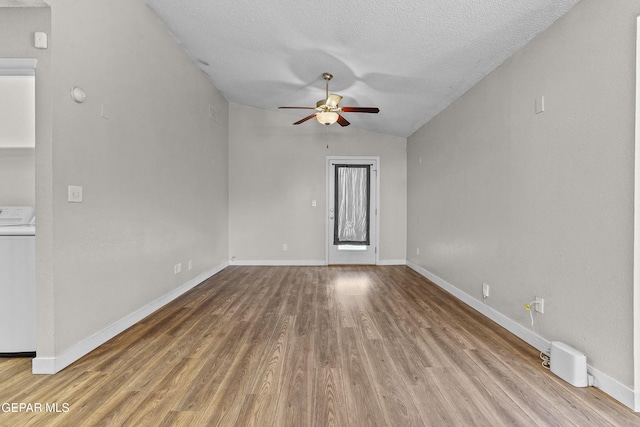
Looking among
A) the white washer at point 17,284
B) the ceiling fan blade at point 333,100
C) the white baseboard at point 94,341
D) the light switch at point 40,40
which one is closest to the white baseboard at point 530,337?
the ceiling fan blade at point 333,100

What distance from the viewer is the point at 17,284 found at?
2.07 metres

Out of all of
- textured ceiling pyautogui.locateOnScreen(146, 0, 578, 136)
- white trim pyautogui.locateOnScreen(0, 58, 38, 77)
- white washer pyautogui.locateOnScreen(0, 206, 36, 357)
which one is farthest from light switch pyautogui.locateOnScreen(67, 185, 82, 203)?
textured ceiling pyautogui.locateOnScreen(146, 0, 578, 136)

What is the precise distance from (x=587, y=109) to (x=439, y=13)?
4.13ft

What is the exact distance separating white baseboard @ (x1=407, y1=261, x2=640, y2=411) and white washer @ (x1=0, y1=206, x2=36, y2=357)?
3659 millimetres

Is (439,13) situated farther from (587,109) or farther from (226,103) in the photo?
(226,103)

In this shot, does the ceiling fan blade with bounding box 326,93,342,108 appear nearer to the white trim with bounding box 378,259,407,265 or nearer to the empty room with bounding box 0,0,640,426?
the empty room with bounding box 0,0,640,426

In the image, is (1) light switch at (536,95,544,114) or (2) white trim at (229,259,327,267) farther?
(2) white trim at (229,259,327,267)

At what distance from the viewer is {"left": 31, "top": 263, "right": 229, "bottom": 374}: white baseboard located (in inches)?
76.4

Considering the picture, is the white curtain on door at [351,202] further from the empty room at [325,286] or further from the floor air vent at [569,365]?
the floor air vent at [569,365]

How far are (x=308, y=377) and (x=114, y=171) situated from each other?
2236mm

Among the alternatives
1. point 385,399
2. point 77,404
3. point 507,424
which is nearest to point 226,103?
point 77,404

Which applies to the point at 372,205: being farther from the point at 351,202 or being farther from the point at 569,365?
the point at 569,365

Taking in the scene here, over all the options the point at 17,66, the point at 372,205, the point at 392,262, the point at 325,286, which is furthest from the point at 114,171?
the point at 392,262

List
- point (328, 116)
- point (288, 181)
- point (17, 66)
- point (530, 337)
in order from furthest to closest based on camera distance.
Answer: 1. point (288, 181)
2. point (328, 116)
3. point (530, 337)
4. point (17, 66)
